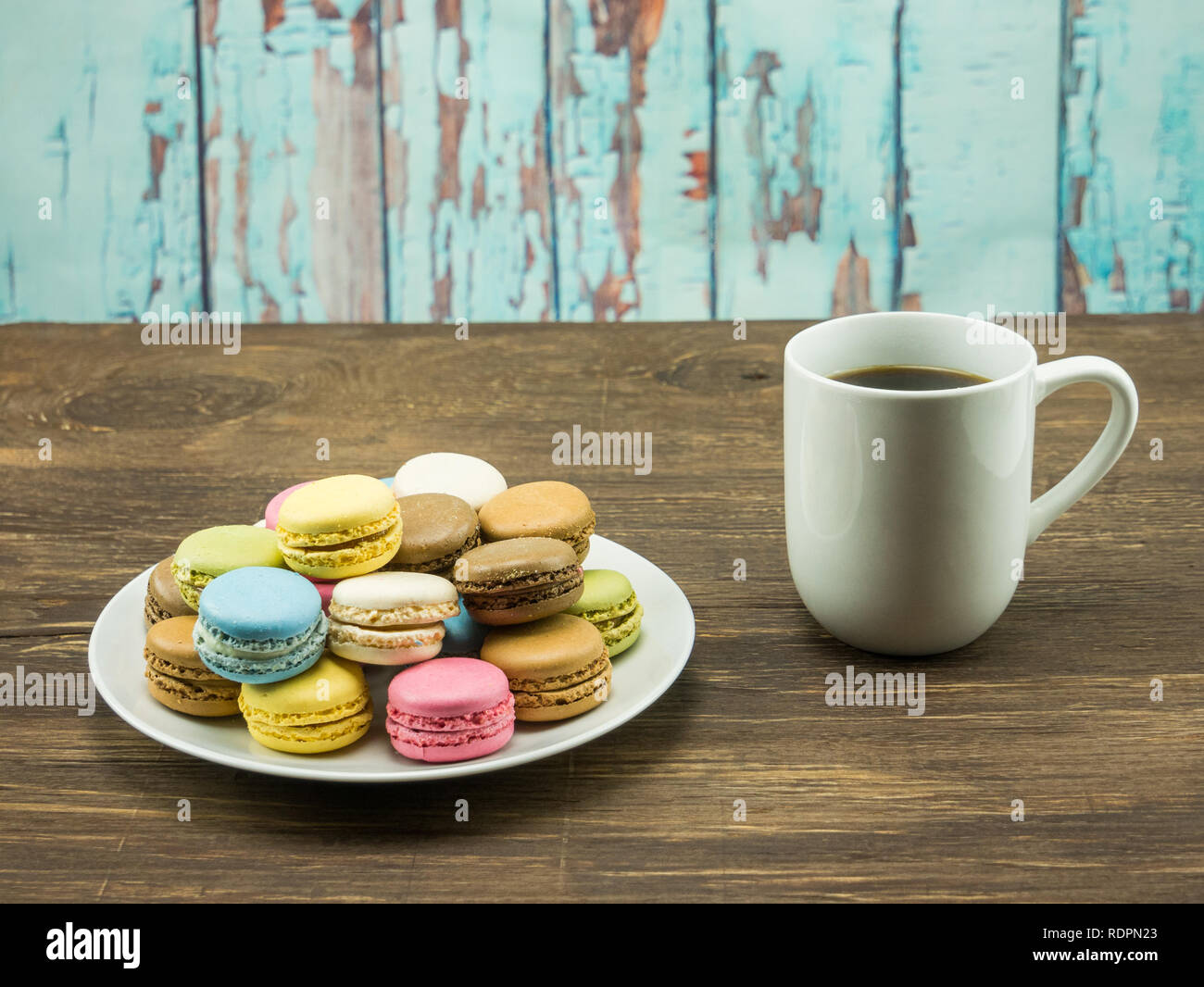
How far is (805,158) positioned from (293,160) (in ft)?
2.51

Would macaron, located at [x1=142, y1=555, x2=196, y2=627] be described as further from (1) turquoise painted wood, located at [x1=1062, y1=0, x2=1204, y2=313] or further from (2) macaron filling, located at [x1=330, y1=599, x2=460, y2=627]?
(1) turquoise painted wood, located at [x1=1062, y1=0, x2=1204, y2=313]

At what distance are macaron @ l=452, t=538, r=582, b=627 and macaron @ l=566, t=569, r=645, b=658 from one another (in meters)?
0.03

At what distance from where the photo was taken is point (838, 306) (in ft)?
6.59

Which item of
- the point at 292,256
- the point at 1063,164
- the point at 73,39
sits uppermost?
the point at 73,39

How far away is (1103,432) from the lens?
78 cm

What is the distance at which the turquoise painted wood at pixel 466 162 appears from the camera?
6.31 ft

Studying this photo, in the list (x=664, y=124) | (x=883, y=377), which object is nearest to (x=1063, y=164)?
(x=664, y=124)

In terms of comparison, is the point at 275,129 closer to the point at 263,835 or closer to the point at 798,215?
the point at 798,215

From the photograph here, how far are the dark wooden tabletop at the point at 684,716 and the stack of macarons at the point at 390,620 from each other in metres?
0.04

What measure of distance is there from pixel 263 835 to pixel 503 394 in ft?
2.02

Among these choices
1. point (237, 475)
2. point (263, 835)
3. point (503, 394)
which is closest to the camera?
point (263, 835)
